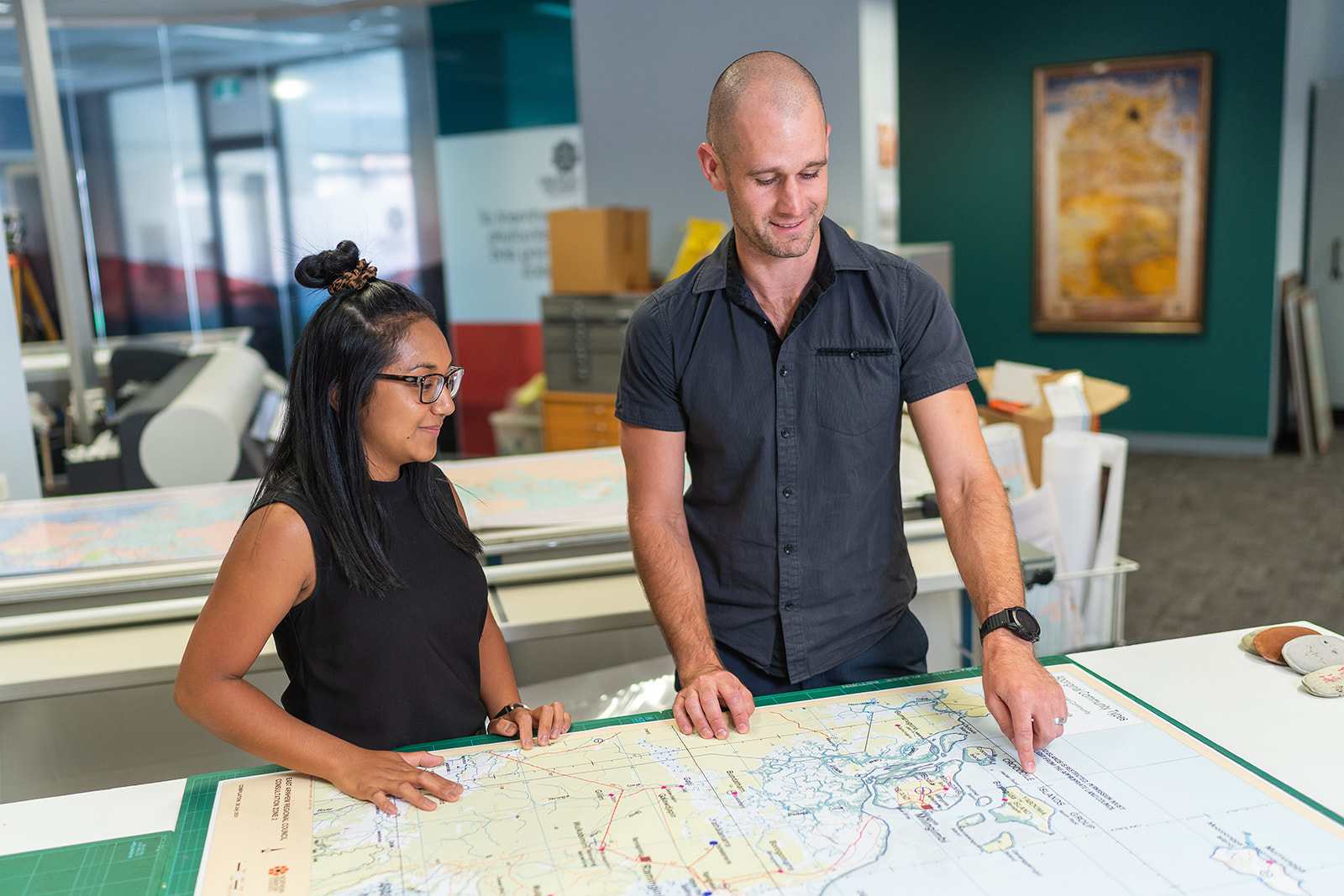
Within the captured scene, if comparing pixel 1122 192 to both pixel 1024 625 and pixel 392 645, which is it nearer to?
pixel 1024 625

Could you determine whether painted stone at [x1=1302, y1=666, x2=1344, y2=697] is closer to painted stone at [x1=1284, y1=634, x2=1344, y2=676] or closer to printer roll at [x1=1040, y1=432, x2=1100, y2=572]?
painted stone at [x1=1284, y1=634, x2=1344, y2=676]

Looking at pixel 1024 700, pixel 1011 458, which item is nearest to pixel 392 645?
pixel 1024 700

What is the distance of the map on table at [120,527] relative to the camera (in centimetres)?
230

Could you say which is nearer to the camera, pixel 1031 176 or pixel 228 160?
pixel 228 160

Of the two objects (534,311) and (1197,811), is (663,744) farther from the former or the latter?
Result: (534,311)

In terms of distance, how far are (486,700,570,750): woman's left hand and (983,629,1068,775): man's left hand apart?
22.7 inches

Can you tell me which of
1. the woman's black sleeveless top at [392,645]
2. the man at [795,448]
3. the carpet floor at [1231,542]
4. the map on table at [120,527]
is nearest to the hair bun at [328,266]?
the woman's black sleeveless top at [392,645]

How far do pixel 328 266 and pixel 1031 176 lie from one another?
6869 millimetres

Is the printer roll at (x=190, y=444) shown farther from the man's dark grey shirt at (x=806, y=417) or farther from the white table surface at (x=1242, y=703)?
the white table surface at (x=1242, y=703)

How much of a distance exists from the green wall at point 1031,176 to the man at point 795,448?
601 centimetres

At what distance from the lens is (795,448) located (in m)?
1.73

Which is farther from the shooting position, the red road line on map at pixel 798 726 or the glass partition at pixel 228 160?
the glass partition at pixel 228 160

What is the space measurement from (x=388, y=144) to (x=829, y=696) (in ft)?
21.0

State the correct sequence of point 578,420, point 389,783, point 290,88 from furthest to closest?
point 290,88, point 578,420, point 389,783
